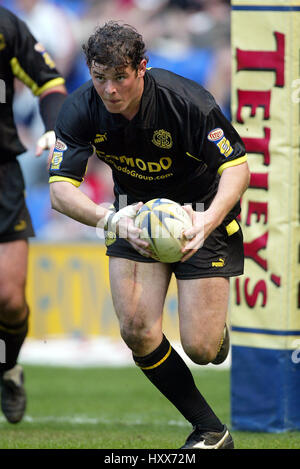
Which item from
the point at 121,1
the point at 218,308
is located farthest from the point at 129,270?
the point at 121,1

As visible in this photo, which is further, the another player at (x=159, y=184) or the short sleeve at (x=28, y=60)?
the short sleeve at (x=28, y=60)

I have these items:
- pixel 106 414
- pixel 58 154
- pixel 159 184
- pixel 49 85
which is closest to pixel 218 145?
pixel 159 184

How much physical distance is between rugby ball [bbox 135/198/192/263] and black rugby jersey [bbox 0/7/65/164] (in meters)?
2.09

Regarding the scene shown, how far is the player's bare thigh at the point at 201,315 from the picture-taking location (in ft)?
15.3

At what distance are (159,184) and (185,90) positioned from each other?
1.74 ft

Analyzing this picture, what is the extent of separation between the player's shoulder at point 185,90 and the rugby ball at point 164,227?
1.87ft

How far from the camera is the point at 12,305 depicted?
5922 mm

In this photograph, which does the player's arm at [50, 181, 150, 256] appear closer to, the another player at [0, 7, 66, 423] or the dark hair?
the dark hair

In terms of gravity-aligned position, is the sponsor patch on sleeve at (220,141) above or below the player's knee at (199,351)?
above

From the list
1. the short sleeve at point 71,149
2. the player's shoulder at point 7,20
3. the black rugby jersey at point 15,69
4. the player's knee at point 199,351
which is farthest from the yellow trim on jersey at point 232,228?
the player's shoulder at point 7,20

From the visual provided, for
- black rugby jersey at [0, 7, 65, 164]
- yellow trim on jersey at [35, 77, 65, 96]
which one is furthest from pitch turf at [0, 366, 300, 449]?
yellow trim on jersey at [35, 77, 65, 96]

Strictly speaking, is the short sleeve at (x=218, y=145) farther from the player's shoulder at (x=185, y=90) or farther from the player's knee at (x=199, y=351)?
the player's knee at (x=199, y=351)

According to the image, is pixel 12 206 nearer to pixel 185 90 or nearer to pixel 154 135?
pixel 154 135

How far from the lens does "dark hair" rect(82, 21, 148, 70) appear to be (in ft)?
13.5
